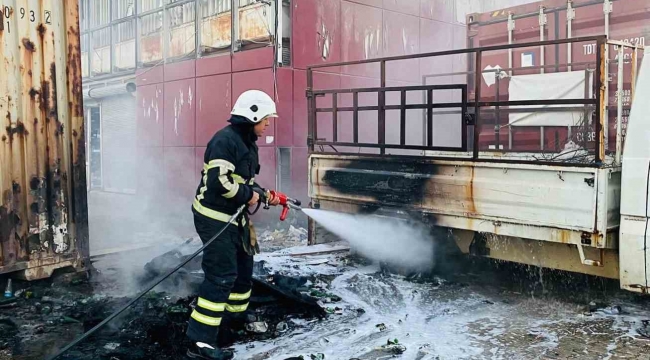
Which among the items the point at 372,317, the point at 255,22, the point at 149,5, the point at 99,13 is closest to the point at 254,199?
the point at 372,317

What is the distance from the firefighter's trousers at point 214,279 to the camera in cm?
416

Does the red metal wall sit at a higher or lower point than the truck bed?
higher

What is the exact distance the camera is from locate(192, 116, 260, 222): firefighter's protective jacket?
13.7 feet

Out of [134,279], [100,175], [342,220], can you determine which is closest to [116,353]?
[134,279]

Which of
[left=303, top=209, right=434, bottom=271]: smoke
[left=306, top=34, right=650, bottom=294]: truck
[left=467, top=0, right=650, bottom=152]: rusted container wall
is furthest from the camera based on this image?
[left=467, top=0, right=650, bottom=152]: rusted container wall

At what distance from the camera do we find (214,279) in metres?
4.23

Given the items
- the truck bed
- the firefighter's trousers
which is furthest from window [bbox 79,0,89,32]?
Answer: the firefighter's trousers

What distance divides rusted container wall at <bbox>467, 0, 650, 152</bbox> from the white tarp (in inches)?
4.3

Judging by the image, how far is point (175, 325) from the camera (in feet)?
15.4

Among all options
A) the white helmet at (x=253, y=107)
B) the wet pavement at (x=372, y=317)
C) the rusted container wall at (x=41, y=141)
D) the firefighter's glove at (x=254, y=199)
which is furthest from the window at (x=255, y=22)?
the firefighter's glove at (x=254, y=199)

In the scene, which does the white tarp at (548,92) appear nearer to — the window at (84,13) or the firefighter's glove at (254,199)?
the firefighter's glove at (254,199)

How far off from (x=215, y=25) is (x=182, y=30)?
1317 mm

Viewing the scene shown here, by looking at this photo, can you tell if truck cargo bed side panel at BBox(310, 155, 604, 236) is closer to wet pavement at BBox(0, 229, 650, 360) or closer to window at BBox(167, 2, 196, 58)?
wet pavement at BBox(0, 229, 650, 360)

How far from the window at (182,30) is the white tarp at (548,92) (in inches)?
272
